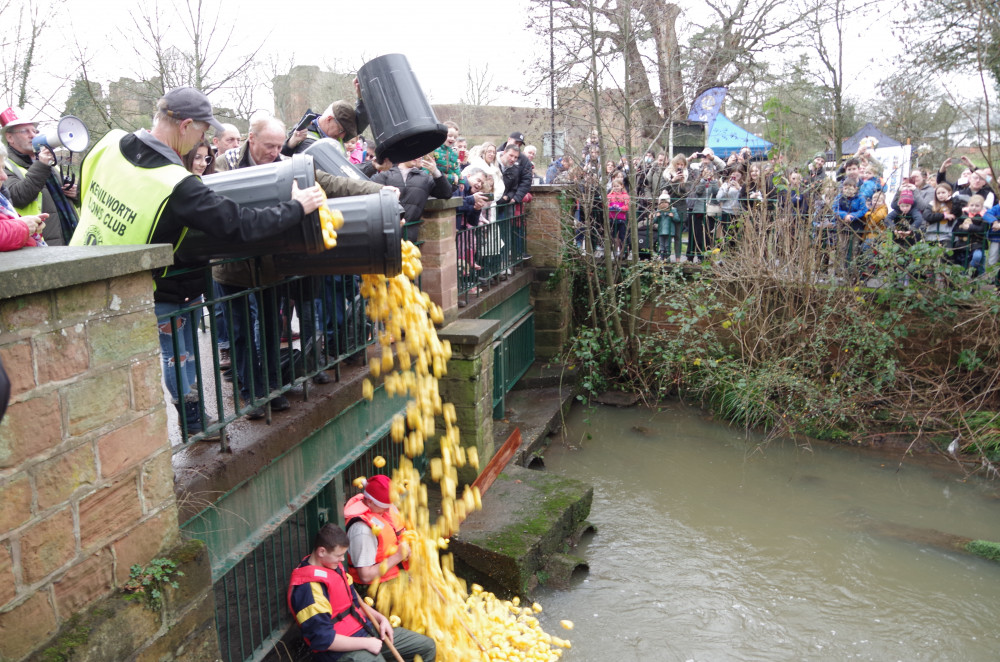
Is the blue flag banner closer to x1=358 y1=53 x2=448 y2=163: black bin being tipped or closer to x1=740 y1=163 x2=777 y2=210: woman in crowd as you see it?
x1=740 y1=163 x2=777 y2=210: woman in crowd

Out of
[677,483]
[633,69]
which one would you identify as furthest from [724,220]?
[677,483]

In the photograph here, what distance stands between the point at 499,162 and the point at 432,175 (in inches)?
149

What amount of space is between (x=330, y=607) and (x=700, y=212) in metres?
7.96

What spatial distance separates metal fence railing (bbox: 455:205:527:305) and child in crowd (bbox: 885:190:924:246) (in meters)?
4.43

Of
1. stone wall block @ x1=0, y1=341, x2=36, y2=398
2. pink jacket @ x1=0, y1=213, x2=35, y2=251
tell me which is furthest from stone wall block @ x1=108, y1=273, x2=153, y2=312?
pink jacket @ x1=0, y1=213, x2=35, y2=251

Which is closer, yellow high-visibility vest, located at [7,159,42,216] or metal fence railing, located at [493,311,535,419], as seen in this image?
yellow high-visibility vest, located at [7,159,42,216]

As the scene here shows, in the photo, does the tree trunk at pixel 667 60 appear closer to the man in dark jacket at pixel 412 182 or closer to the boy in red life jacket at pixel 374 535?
the man in dark jacket at pixel 412 182

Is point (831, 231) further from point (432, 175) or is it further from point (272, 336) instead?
point (272, 336)

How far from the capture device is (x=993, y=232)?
→ 8.91 metres

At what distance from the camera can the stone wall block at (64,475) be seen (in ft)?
7.79

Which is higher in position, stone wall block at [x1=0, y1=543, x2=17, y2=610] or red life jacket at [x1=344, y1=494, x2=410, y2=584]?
stone wall block at [x1=0, y1=543, x2=17, y2=610]

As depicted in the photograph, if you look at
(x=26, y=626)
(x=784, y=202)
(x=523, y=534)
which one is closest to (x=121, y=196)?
(x=26, y=626)

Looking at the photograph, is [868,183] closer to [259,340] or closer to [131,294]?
[259,340]

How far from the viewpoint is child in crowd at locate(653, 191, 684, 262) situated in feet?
34.7
